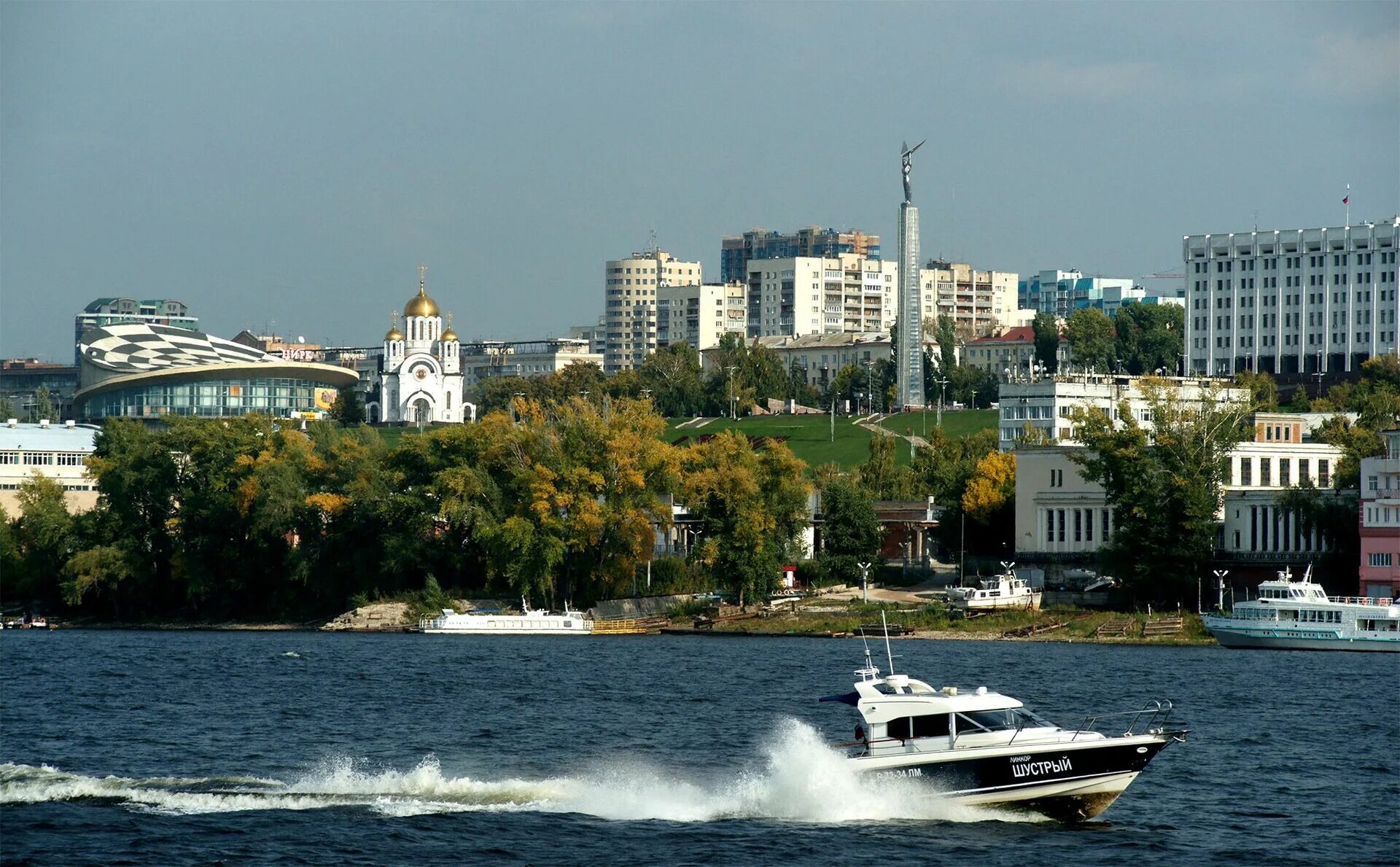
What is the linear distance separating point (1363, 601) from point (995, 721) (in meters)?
46.3

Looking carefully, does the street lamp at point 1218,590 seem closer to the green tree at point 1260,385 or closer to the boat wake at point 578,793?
the boat wake at point 578,793

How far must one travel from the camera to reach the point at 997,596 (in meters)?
82.3

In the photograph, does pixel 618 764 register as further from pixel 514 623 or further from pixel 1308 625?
pixel 514 623

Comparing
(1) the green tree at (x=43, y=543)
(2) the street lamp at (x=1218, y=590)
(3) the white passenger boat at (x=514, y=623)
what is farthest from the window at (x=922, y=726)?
(1) the green tree at (x=43, y=543)

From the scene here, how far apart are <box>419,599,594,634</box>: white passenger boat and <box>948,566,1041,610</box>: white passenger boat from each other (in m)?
15.4

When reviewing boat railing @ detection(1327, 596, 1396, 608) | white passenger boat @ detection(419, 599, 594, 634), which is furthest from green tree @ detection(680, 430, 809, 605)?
boat railing @ detection(1327, 596, 1396, 608)

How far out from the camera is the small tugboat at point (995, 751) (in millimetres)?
33469

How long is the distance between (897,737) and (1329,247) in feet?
531

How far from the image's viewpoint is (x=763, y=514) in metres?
86.1

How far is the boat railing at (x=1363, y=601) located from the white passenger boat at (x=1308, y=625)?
0.54 metres

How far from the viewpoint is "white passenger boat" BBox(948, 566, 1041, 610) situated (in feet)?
267

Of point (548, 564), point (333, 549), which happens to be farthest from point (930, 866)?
point (333, 549)

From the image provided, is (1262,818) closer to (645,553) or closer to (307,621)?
(645,553)

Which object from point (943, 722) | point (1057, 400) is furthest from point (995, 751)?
point (1057, 400)
